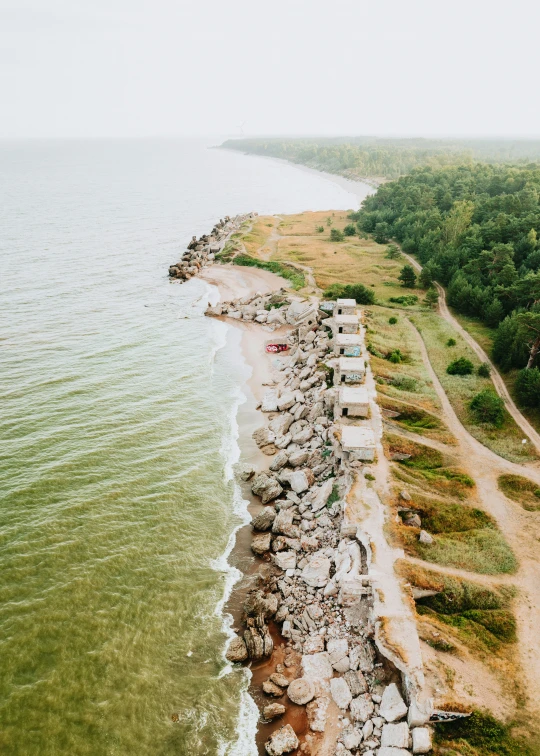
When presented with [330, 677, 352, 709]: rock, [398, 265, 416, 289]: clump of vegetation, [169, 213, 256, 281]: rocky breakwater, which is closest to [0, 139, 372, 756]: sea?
[330, 677, 352, 709]: rock

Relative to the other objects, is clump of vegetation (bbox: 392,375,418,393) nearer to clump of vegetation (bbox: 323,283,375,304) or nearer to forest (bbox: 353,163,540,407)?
forest (bbox: 353,163,540,407)

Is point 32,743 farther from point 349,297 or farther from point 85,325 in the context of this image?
point 349,297

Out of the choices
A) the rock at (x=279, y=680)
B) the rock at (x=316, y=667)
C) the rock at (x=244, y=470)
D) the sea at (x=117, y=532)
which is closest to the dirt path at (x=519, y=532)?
the rock at (x=316, y=667)

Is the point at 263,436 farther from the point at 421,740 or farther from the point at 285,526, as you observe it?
the point at 421,740

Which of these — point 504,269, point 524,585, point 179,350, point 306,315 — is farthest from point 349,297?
point 524,585

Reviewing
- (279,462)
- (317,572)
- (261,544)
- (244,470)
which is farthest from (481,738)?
(244,470)

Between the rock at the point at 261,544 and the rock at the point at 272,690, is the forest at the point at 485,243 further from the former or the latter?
the rock at the point at 272,690
